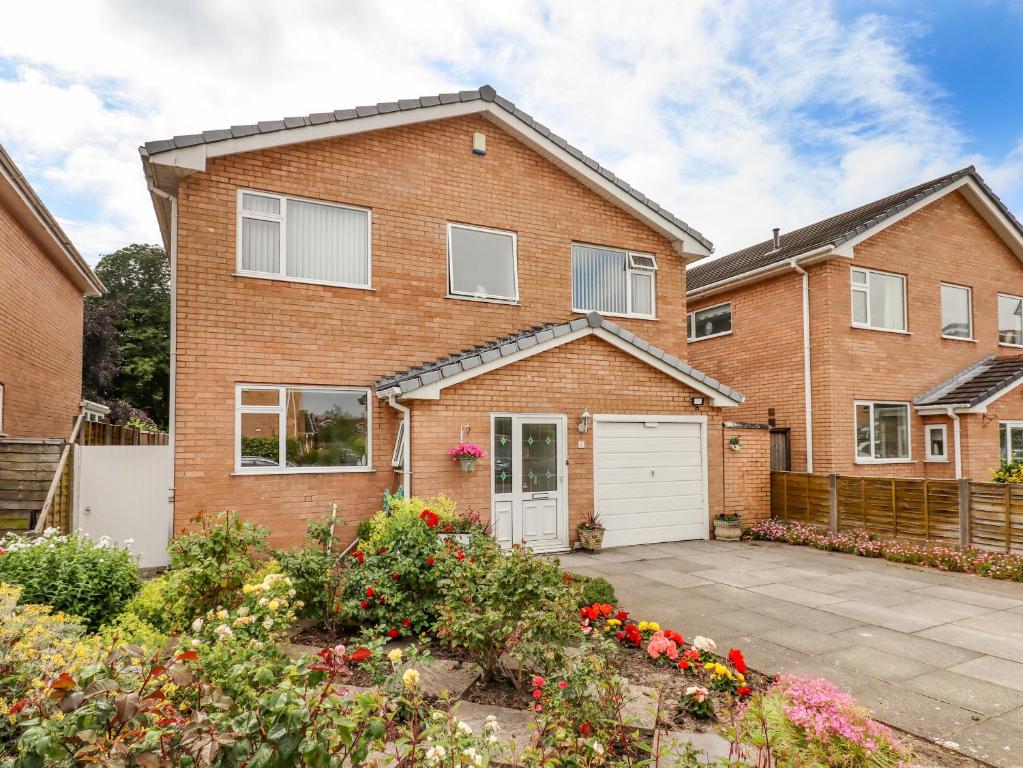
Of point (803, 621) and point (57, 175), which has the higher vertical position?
point (57, 175)

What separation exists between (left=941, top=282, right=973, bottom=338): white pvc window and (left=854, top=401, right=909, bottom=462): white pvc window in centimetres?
270

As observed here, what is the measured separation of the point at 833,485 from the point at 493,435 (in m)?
6.62

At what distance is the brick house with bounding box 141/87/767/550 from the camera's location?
28.7 ft

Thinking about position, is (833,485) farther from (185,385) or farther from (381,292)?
(185,385)

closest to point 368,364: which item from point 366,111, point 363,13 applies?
point 366,111

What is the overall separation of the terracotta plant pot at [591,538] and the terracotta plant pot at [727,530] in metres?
2.70

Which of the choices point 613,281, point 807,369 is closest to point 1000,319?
point 807,369

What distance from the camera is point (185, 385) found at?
27.8 ft

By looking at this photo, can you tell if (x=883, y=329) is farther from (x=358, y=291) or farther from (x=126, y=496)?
(x=126, y=496)

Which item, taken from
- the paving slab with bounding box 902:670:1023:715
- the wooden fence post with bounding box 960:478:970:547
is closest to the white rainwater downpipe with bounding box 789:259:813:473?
the wooden fence post with bounding box 960:478:970:547

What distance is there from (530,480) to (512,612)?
5.33 metres

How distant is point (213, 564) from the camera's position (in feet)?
16.3

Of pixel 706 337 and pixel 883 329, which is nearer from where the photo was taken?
pixel 883 329

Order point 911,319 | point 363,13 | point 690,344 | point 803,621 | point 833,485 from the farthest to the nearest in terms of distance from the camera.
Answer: point 690,344, point 911,319, point 833,485, point 363,13, point 803,621
